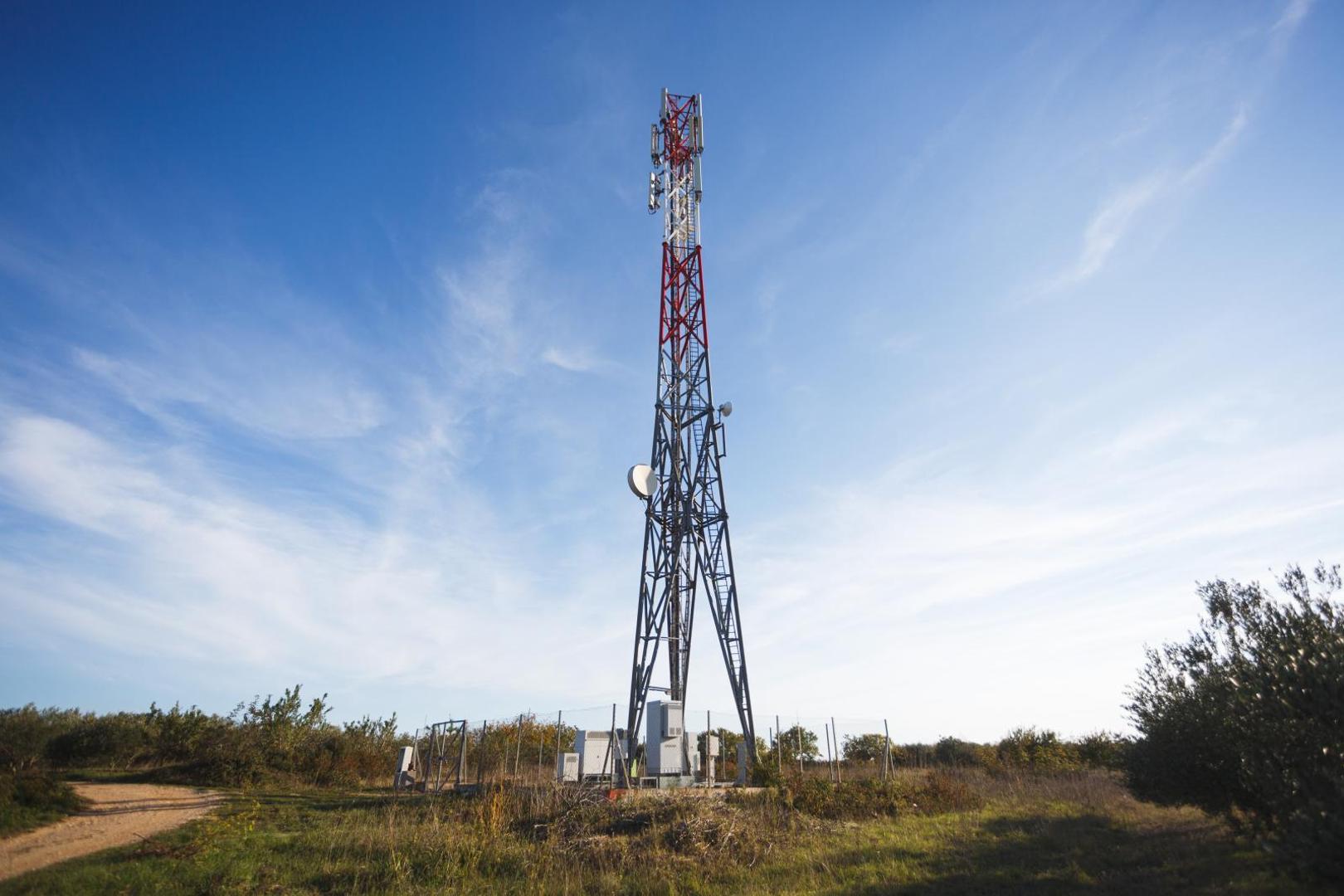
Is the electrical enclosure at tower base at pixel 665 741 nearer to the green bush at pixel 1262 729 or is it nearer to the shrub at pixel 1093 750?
the green bush at pixel 1262 729

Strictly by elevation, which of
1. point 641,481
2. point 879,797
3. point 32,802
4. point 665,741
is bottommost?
point 32,802

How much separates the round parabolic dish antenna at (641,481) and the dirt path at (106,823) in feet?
47.5

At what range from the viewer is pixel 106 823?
15688 mm

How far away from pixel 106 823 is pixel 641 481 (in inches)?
637

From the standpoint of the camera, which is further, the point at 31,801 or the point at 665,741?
the point at 665,741

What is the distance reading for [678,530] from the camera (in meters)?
23.0

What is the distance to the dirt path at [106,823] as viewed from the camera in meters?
12.5

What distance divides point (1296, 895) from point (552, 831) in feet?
39.1

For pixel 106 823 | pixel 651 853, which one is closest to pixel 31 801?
pixel 106 823

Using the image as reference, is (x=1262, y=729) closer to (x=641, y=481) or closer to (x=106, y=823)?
(x=641, y=481)

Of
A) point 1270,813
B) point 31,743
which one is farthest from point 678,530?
point 31,743

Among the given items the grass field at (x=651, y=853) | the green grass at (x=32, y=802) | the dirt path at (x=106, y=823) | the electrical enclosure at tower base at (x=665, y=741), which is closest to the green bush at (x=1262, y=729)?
the grass field at (x=651, y=853)

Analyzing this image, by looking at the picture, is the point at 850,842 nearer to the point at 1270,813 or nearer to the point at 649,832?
the point at 649,832

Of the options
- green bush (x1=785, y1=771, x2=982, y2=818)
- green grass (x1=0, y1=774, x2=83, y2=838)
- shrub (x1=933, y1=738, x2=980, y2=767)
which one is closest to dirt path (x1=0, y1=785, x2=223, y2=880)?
green grass (x1=0, y1=774, x2=83, y2=838)
